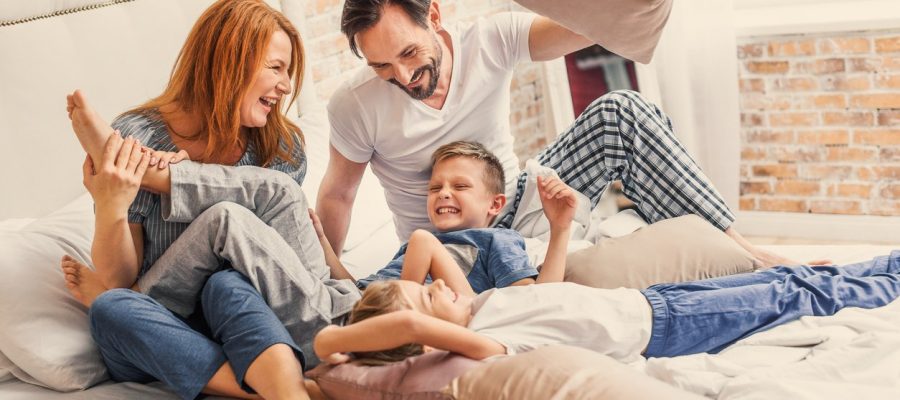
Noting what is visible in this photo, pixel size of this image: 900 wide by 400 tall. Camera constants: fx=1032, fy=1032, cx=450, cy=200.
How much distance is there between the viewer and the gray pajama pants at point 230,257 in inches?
77.6

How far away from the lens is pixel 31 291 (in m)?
2.00

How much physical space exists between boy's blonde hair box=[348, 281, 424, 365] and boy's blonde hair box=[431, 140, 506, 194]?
648 mm

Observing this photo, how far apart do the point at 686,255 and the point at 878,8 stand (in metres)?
1.78

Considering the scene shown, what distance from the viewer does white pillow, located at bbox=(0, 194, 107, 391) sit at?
76.5 inches

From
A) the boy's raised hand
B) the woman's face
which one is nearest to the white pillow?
the woman's face

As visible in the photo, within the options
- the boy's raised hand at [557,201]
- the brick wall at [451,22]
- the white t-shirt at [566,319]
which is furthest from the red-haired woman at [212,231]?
the brick wall at [451,22]

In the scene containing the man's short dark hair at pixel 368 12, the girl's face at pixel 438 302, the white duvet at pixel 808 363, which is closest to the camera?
the white duvet at pixel 808 363

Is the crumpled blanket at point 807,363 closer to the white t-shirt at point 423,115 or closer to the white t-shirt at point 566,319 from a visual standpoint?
the white t-shirt at point 566,319

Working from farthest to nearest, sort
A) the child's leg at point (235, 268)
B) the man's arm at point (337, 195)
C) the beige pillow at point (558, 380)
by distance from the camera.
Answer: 1. the man's arm at point (337, 195)
2. the child's leg at point (235, 268)
3. the beige pillow at point (558, 380)

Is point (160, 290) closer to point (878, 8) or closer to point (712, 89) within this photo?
point (712, 89)

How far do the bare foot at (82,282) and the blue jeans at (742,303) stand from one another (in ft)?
3.50

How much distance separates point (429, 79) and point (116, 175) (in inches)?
32.6

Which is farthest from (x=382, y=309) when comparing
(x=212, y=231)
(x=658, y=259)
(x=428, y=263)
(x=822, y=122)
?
(x=822, y=122)

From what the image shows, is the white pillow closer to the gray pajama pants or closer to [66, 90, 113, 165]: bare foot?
the gray pajama pants
